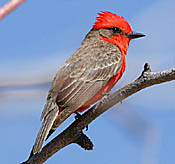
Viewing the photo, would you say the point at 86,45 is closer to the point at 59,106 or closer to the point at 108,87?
the point at 108,87

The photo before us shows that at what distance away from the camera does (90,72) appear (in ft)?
16.0

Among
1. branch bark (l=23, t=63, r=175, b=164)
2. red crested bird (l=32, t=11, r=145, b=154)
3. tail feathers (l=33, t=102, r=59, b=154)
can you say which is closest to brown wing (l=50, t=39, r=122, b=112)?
red crested bird (l=32, t=11, r=145, b=154)

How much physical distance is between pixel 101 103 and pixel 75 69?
1.51 metres

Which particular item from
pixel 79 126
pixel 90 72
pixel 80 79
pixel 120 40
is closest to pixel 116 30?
pixel 120 40

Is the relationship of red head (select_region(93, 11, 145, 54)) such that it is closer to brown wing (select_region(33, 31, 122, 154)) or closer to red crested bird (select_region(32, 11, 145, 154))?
red crested bird (select_region(32, 11, 145, 154))

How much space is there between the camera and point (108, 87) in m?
4.84

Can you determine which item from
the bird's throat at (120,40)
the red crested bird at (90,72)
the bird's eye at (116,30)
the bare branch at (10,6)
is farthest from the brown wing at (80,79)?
the bare branch at (10,6)

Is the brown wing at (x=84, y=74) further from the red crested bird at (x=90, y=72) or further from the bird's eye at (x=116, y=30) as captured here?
the bird's eye at (x=116, y=30)

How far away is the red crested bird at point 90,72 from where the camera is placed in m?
4.21

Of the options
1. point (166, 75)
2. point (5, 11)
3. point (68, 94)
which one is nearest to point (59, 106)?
point (68, 94)

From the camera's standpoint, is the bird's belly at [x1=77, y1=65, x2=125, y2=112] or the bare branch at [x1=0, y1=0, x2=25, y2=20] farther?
the bird's belly at [x1=77, y1=65, x2=125, y2=112]

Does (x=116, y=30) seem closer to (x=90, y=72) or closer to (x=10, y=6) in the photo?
(x=90, y=72)

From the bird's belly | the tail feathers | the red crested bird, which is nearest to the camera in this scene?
the tail feathers

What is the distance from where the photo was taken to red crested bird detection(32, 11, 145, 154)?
421 cm
